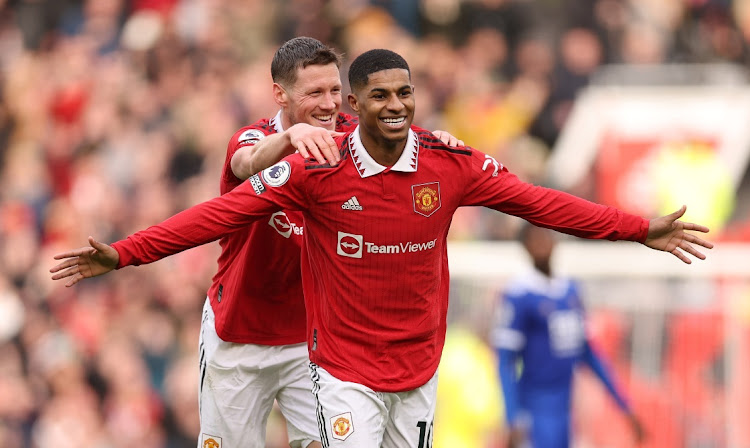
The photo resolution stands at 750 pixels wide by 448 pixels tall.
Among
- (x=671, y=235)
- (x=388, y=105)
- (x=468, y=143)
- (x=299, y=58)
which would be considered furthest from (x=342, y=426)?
(x=468, y=143)

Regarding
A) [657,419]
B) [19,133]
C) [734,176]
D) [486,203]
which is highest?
[19,133]

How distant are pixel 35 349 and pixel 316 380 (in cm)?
851

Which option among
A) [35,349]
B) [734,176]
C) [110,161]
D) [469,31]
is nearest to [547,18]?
[469,31]

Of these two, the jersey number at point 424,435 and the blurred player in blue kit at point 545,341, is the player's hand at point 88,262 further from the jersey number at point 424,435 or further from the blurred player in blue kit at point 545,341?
the blurred player in blue kit at point 545,341

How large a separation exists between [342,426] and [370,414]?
14 centimetres

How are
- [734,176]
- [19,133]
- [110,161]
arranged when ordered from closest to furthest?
[734,176]
[110,161]
[19,133]

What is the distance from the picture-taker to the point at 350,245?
5.68 m

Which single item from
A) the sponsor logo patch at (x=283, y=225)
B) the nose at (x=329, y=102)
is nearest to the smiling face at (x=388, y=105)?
the nose at (x=329, y=102)

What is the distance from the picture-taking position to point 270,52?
15.2m

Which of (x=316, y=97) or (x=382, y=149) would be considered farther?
(x=316, y=97)

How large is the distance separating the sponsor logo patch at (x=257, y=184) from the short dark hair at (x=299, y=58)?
93 cm

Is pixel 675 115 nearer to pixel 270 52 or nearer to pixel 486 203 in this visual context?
pixel 270 52

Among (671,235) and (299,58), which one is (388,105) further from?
(671,235)

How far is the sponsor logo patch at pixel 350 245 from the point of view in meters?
5.66
